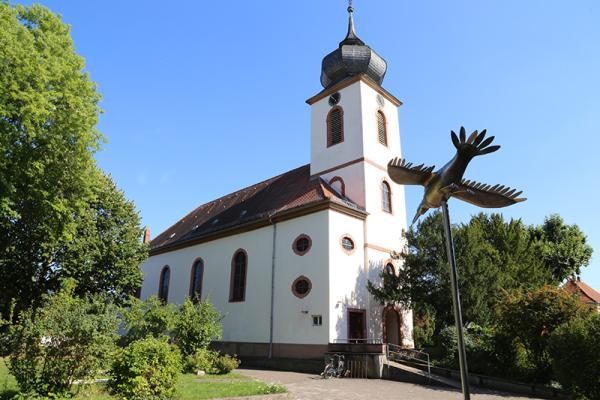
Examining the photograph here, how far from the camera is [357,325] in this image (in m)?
20.1

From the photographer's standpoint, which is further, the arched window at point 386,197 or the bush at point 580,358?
the arched window at point 386,197

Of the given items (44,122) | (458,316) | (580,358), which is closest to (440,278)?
(580,358)

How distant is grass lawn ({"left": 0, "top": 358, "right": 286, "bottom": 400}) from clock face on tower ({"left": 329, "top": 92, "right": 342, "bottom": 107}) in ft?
56.9

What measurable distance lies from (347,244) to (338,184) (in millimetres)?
4293

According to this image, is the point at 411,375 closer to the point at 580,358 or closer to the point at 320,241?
the point at 580,358

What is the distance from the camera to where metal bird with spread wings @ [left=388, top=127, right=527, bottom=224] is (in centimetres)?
462

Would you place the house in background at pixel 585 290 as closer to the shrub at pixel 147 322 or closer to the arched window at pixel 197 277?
the arched window at pixel 197 277

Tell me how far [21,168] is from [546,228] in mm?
36198

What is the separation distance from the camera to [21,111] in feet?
40.4

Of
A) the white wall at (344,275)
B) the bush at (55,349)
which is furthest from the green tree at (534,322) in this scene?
the bush at (55,349)

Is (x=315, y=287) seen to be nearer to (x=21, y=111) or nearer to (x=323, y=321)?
(x=323, y=321)

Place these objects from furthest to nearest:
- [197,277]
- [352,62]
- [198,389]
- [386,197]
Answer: [197,277] → [352,62] → [386,197] → [198,389]

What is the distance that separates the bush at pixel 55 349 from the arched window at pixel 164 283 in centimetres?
2083

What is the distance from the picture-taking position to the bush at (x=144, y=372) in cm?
824
